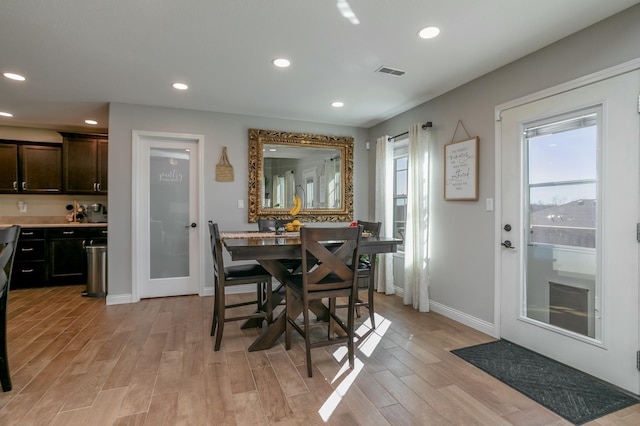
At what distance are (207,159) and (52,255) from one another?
289cm

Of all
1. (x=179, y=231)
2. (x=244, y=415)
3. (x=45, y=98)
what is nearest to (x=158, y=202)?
(x=179, y=231)

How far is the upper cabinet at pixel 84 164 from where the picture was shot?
16.6ft

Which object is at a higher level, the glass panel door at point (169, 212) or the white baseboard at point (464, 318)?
the glass panel door at point (169, 212)

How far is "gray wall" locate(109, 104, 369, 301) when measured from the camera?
13.0ft

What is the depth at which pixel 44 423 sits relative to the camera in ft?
5.63

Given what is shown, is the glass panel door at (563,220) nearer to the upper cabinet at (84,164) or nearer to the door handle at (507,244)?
the door handle at (507,244)

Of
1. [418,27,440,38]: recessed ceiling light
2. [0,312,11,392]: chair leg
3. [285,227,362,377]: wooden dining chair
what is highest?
[418,27,440,38]: recessed ceiling light

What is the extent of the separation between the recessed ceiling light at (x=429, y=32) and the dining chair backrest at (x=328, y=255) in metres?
1.49

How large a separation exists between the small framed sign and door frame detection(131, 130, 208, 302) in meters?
3.05

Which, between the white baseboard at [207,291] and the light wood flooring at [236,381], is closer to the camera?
the light wood flooring at [236,381]

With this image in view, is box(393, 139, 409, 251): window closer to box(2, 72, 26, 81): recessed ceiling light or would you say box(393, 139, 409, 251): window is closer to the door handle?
the door handle

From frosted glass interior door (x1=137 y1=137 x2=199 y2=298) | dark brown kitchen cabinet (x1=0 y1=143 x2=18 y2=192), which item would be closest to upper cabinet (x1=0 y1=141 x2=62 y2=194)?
dark brown kitchen cabinet (x1=0 y1=143 x2=18 y2=192)

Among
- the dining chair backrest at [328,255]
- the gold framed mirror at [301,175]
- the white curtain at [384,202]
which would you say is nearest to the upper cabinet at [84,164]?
the gold framed mirror at [301,175]

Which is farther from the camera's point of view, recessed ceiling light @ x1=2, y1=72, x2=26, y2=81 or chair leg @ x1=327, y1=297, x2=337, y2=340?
recessed ceiling light @ x1=2, y1=72, x2=26, y2=81
